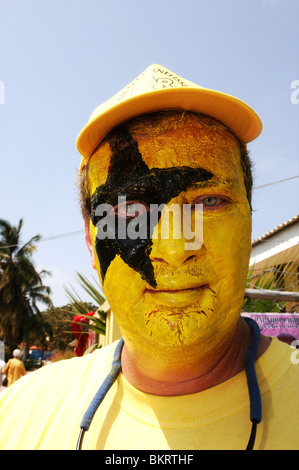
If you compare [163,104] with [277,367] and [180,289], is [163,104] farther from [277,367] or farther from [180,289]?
[277,367]

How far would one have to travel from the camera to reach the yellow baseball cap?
1339 millimetres

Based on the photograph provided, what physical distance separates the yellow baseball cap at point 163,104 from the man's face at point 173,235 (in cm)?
4

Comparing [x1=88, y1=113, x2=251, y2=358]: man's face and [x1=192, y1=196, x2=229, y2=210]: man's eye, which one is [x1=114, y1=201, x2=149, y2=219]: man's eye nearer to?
[x1=88, y1=113, x2=251, y2=358]: man's face

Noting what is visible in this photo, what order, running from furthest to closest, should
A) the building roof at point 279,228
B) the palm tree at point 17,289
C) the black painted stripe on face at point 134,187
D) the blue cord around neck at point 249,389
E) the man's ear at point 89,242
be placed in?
the palm tree at point 17,289 < the building roof at point 279,228 < the man's ear at point 89,242 < the black painted stripe on face at point 134,187 < the blue cord around neck at point 249,389

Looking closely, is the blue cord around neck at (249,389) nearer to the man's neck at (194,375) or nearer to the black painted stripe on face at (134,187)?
the man's neck at (194,375)

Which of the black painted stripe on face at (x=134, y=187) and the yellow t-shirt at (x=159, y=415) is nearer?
the yellow t-shirt at (x=159, y=415)

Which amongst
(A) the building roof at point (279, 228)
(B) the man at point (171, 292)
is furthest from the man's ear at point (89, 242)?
(A) the building roof at point (279, 228)

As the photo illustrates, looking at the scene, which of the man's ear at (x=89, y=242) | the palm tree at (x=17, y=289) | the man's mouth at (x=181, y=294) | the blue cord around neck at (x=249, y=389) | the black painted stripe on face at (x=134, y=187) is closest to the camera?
the blue cord around neck at (x=249, y=389)

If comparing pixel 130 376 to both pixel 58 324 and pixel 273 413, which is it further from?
pixel 58 324

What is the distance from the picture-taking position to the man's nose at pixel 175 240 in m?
1.21

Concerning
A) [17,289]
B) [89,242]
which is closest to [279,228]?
[89,242]

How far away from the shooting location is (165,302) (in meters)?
1.22

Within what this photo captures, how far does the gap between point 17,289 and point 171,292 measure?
26.9m
